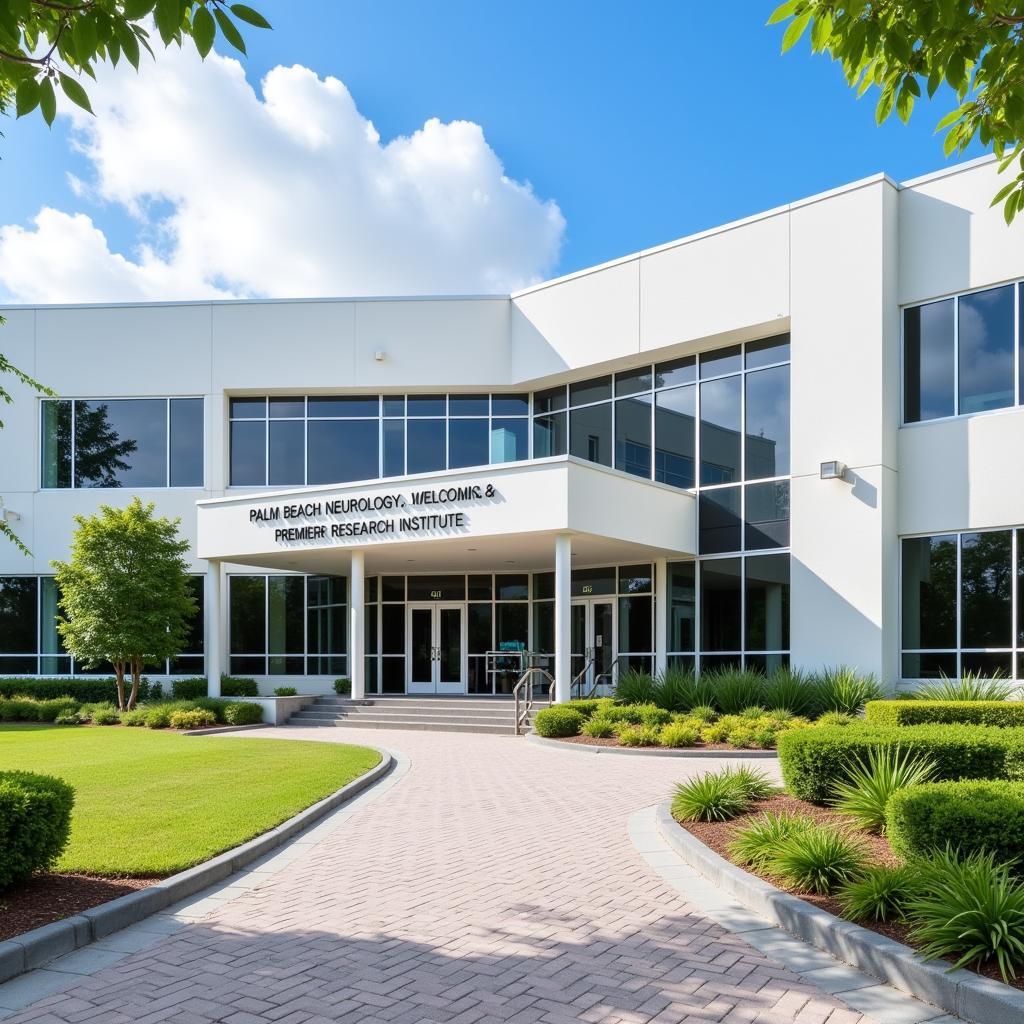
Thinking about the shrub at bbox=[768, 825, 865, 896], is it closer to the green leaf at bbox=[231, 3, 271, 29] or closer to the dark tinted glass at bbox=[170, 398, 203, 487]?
the green leaf at bbox=[231, 3, 271, 29]

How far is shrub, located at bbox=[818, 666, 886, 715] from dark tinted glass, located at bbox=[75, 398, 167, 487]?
1966cm

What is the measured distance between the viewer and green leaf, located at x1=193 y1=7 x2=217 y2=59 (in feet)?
14.0

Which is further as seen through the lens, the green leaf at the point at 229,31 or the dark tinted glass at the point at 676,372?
the dark tinted glass at the point at 676,372

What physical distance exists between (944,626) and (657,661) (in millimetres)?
6771

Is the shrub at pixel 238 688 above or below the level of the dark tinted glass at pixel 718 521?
below

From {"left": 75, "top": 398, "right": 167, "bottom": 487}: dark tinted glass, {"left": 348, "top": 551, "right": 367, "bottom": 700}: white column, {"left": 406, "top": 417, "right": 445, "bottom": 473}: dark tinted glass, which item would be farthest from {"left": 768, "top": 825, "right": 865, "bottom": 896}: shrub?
{"left": 75, "top": 398, "right": 167, "bottom": 487}: dark tinted glass

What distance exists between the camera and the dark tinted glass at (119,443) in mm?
28859

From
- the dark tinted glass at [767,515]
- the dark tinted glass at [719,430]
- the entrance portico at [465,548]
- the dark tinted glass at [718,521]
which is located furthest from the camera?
the dark tinted glass at [719,430]

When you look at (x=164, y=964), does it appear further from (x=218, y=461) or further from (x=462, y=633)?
(x=218, y=461)

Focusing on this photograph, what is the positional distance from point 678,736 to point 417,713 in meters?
7.95

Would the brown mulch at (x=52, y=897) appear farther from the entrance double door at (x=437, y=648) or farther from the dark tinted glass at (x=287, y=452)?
the dark tinted glass at (x=287, y=452)

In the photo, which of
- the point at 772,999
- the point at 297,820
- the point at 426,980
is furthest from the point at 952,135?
the point at 297,820

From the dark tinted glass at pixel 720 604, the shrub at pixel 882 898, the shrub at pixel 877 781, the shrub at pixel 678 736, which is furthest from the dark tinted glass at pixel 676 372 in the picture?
the shrub at pixel 882 898

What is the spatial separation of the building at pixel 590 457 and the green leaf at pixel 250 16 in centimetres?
1522
